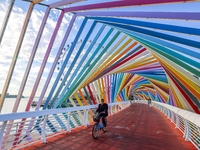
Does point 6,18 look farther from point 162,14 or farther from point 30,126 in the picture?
point 162,14

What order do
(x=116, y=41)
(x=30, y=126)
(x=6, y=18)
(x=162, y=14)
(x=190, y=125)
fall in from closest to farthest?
1. (x=162, y=14)
2. (x=30, y=126)
3. (x=6, y=18)
4. (x=190, y=125)
5. (x=116, y=41)

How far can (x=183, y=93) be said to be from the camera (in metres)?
10.1

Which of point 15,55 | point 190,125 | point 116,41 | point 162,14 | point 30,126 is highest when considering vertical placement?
point 116,41

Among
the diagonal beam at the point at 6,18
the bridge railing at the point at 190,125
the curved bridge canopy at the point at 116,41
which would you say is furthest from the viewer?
the diagonal beam at the point at 6,18

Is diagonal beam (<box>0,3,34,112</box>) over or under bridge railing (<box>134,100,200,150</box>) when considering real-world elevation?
over

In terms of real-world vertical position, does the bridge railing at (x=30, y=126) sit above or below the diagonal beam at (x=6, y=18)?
below

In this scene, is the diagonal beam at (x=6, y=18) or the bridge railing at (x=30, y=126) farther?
the diagonal beam at (x=6, y=18)

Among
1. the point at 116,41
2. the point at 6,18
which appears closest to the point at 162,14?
the point at 6,18

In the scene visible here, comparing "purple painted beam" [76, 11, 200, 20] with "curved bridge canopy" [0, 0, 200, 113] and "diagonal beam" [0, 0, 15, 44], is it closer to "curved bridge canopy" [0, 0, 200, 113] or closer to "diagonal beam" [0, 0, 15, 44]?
"curved bridge canopy" [0, 0, 200, 113]

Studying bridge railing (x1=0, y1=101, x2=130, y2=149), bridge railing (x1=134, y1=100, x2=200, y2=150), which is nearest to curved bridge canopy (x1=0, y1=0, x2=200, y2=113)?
bridge railing (x1=134, y1=100, x2=200, y2=150)

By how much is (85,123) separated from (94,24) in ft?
19.4

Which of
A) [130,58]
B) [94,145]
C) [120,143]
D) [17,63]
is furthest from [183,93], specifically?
[17,63]

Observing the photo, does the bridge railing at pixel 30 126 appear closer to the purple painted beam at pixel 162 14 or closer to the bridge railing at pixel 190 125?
the purple painted beam at pixel 162 14

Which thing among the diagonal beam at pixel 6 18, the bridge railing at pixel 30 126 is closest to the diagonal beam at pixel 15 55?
the diagonal beam at pixel 6 18
